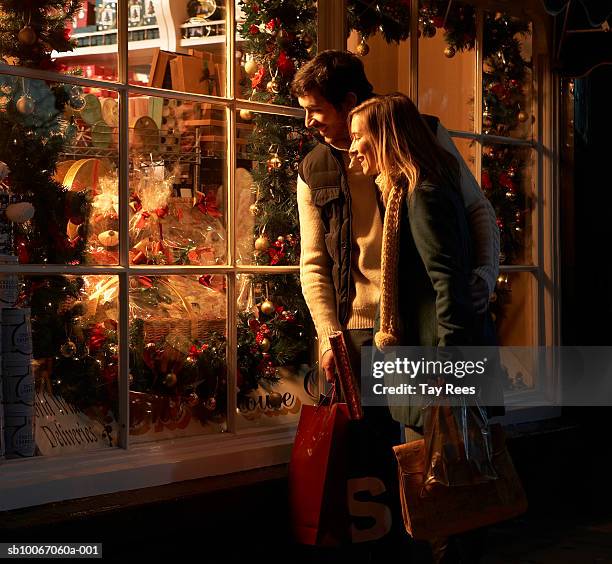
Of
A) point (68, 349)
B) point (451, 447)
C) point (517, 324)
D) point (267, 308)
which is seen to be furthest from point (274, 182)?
point (517, 324)

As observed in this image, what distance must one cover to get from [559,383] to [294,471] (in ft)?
6.68

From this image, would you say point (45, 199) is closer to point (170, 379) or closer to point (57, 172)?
point (57, 172)

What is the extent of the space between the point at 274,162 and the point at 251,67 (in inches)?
14.1

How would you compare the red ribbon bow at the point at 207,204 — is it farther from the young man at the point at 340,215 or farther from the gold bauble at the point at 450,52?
the gold bauble at the point at 450,52

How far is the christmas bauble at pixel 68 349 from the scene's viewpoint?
3438mm

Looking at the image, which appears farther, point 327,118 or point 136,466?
point 136,466

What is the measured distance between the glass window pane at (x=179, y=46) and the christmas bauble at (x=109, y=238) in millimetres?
510

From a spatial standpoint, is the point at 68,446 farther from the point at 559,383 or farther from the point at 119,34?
the point at 559,383

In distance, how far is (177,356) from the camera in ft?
12.5

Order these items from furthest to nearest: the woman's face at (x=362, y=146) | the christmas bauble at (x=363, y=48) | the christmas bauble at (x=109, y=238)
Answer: the christmas bauble at (x=363, y=48), the christmas bauble at (x=109, y=238), the woman's face at (x=362, y=146)

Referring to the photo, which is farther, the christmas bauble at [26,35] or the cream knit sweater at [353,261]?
the cream knit sweater at [353,261]

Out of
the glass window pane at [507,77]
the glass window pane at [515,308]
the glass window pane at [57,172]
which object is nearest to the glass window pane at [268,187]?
the glass window pane at [57,172]

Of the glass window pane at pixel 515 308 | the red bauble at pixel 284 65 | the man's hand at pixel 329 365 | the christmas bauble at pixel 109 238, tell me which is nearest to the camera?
the man's hand at pixel 329 365

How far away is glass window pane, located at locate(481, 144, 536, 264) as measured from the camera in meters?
5.00
